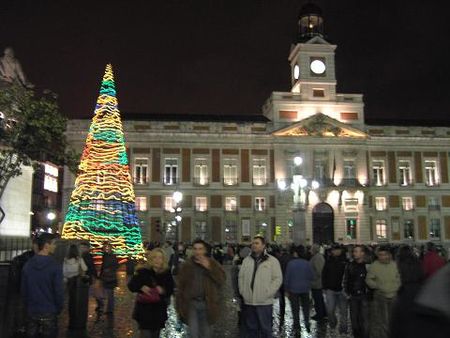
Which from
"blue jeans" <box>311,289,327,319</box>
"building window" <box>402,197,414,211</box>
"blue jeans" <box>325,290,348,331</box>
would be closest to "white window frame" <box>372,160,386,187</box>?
"building window" <box>402,197,414,211</box>

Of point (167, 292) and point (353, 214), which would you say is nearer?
point (167, 292)

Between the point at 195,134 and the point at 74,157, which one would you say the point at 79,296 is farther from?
the point at 195,134

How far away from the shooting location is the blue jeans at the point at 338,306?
33.6 feet

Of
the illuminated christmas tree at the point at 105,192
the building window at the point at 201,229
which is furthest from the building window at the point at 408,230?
the illuminated christmas tree at the point at 105,192

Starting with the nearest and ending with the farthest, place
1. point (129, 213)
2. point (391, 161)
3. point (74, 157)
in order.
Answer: point (74, 157)
point (129, 213)
point (391, 161)

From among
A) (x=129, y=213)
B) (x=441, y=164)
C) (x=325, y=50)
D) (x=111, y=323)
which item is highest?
(x=325, y=50)

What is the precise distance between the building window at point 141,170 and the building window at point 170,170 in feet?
6.05

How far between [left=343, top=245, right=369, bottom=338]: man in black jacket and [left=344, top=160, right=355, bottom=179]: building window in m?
43.8

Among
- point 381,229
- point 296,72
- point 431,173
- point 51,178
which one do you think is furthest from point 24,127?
point 51,178

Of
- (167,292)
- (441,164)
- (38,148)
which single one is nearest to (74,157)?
(38,148)

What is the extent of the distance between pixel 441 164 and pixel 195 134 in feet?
81.4

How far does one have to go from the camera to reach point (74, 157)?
496 inches

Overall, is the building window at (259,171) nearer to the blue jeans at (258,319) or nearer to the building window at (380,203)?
the building window at (380,203)

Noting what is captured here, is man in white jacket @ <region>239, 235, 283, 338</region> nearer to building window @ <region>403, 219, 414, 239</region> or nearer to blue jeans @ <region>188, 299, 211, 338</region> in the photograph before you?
blue jeans @ <region>188, 299, 211, 338</region>
